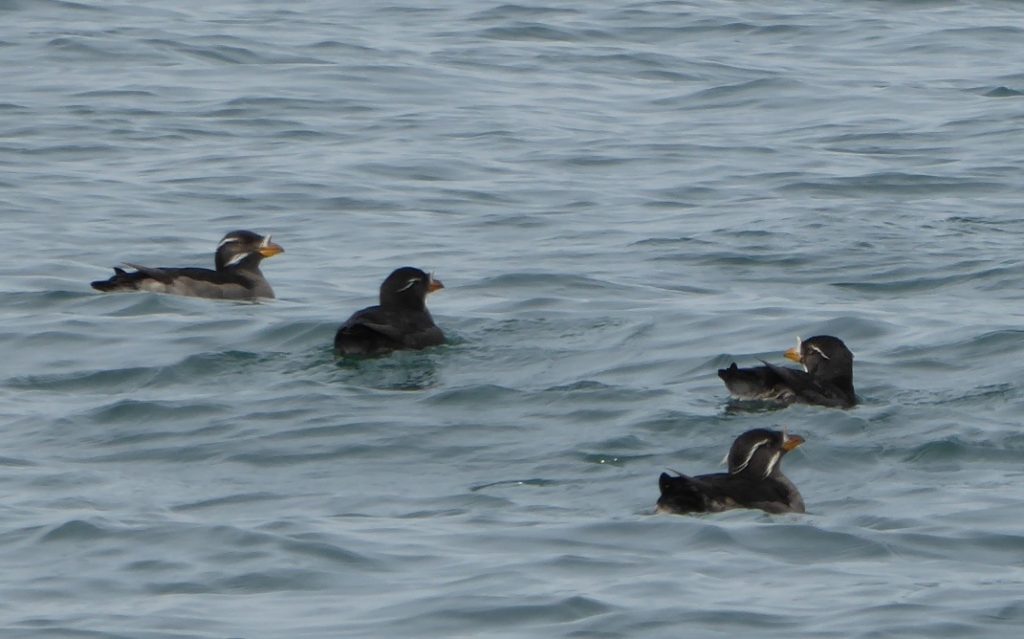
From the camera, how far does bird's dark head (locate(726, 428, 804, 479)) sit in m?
10.2

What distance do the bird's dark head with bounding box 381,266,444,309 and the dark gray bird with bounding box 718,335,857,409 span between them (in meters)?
2.45

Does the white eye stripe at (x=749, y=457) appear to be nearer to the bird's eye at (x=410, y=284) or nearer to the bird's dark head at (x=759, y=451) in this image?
the bird's dark head at (x=759, y=451)

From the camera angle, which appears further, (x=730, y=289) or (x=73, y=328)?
(x=730, y=289)

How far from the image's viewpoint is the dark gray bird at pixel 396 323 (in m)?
13.1

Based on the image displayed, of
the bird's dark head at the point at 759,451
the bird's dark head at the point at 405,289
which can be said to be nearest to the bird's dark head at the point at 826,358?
the bird's dark head at the point at 759,451

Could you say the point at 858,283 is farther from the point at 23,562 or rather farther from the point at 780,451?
the point at 23,562

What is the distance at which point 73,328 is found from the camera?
568 inches

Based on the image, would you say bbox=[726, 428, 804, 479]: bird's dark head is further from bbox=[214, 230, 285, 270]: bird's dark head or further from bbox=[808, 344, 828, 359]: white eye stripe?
bbox=[214, 230, 285, 270]: bird's dark head

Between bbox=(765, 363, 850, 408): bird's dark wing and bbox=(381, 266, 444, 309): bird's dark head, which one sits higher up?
bbox=(381, 266, 444, 309): bird's dark head

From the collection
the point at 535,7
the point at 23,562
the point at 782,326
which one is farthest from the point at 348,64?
the point at 23,562

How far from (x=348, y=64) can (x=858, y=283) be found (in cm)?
1129

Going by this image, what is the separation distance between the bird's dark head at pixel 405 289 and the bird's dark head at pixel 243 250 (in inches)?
78.8

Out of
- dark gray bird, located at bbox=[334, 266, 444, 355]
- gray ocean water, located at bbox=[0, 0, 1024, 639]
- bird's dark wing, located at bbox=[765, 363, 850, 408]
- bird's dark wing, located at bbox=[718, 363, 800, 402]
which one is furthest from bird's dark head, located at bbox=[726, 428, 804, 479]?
dark gray bird, located at bbox=[334, 266, 444, 355]

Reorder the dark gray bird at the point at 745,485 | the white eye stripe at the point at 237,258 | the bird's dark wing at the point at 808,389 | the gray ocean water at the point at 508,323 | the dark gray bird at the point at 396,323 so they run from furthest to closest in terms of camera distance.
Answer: the white eye stripe at the point at 237,258 → the dark gray bird at the point at 396,323 → the bird's dark wing at the point at 808,389 → the dark gray bird at the point at 745,485 → the gray ocean water at the point at 508,323
